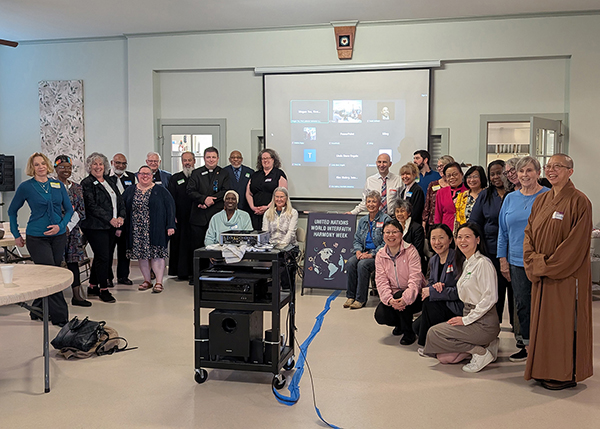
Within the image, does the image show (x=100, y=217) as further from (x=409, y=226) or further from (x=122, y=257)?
(x=409, y=226)

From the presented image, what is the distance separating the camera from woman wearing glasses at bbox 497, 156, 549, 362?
344 centimetres

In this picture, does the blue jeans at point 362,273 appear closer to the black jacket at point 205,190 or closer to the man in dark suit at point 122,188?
the black jacket at point 205,190

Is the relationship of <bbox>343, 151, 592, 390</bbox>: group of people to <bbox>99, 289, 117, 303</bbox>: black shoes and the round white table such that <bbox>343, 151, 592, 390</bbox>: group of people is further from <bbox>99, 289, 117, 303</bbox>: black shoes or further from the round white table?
<bbox>99, 289, 117, 303</bbox>: black shoes

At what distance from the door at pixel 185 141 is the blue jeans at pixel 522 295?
462cm

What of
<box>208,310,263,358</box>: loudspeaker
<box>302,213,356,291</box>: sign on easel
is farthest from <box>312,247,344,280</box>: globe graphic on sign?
<box>208,310,263,358</box>: loudspeaker

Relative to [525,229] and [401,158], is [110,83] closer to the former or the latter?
[401,158]

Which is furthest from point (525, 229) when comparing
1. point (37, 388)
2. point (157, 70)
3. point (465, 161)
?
point (157, 70)

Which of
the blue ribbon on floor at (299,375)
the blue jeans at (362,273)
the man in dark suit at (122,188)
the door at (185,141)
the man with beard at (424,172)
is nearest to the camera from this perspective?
the blue ribbon on floor at (299,375)

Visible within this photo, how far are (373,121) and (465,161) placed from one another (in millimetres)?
1244

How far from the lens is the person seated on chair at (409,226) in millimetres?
5016

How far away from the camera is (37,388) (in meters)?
3.19

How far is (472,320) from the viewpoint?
351 centimetres

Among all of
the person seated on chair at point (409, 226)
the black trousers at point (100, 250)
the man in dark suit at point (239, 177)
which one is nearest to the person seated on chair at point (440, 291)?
the person seated on chair at point (409, 226)

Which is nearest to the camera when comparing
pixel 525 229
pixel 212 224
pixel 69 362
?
pixel 525 229
